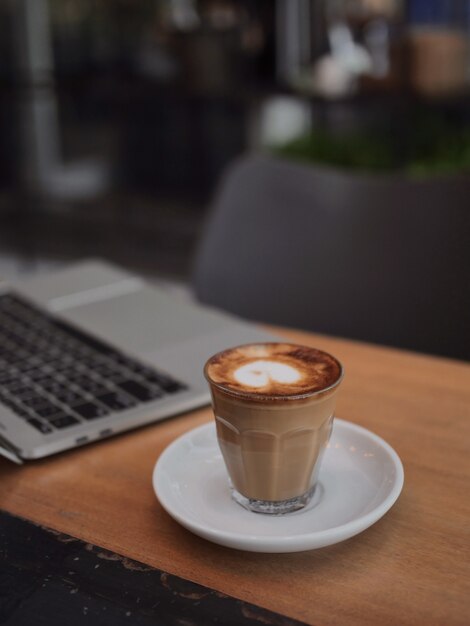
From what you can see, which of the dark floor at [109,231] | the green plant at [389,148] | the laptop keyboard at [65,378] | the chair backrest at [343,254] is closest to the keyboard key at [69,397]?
the laptop keyboard at [65,378]

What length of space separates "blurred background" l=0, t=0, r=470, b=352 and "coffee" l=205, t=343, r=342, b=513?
220cm

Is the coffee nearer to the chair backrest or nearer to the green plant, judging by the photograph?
the chair backrest

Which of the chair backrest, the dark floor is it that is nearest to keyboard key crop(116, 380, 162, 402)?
the chair backrest

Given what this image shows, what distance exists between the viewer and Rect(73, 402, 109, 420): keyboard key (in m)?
0.75

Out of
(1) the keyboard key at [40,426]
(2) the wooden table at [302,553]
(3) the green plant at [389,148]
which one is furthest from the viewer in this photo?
(3) the green plant at [389,148]

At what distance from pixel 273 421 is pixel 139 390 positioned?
9.3 inches

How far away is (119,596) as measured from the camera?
54 cm

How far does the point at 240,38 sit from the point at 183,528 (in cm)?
314

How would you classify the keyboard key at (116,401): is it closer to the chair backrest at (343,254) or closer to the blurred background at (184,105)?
the chair backrest at (343,254)

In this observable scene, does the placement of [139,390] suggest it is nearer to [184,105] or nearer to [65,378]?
[65,378]

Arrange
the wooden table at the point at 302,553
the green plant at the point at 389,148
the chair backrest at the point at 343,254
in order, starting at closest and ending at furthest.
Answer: the wooden table at the point at 302,553 → the chair backrest at the point at 343,254 → the green plant at the point at 389,148

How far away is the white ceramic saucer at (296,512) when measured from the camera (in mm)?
565

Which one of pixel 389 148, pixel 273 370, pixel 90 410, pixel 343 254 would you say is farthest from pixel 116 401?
pixel 389 148

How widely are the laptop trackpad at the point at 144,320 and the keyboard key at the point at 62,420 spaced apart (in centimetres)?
15
